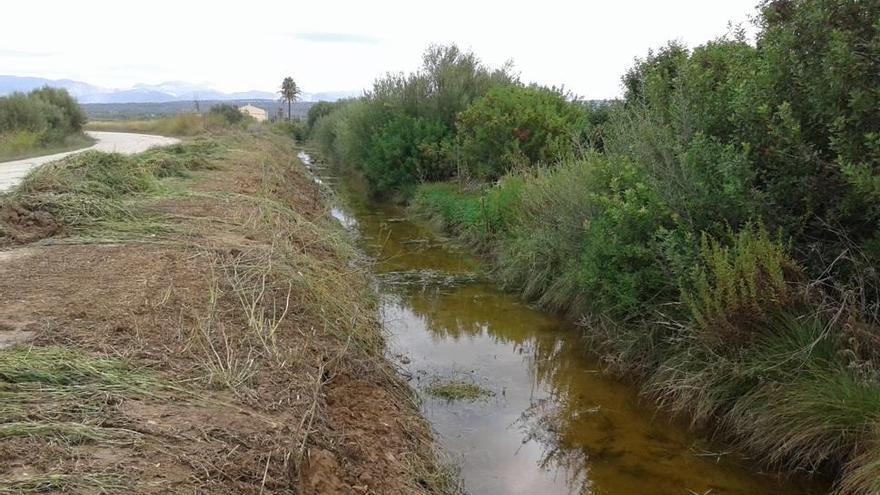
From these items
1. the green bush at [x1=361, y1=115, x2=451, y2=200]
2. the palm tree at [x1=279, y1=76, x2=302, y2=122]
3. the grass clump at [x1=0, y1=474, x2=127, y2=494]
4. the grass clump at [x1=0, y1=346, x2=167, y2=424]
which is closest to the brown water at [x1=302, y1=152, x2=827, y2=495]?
the grass clump at [x1=0, y1=346, x2=167, y2=424]

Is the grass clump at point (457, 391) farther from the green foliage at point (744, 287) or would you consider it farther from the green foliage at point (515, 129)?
the green foliage at point (515, 129)

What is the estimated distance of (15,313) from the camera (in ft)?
17.6

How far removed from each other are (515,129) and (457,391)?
10.5m

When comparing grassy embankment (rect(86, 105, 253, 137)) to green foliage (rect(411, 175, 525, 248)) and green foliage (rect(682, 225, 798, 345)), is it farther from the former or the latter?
green foliage (rect(682, 225, 798, 345))

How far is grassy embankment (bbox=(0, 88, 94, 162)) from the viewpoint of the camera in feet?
87.0

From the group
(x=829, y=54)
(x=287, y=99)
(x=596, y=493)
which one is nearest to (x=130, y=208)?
(x=596, y=493)

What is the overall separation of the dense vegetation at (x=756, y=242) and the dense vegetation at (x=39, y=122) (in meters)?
23.0

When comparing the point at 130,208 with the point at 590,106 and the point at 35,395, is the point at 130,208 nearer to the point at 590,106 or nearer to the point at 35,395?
the point at 35,395

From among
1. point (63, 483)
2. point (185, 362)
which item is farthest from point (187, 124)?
point (63, 483)

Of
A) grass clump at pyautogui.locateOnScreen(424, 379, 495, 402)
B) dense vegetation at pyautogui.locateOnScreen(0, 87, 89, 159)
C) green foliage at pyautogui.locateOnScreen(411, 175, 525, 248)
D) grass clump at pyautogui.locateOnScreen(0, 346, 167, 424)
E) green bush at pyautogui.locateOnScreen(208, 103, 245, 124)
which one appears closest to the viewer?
grass clump at pyautogui.locateOnScreen(0, 346, 167, 424)

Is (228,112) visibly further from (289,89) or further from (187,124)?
(289,89)

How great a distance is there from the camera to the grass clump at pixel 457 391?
6812mm

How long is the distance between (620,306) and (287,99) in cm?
9687

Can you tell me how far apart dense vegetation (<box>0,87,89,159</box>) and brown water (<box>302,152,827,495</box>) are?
20656 millimetres
